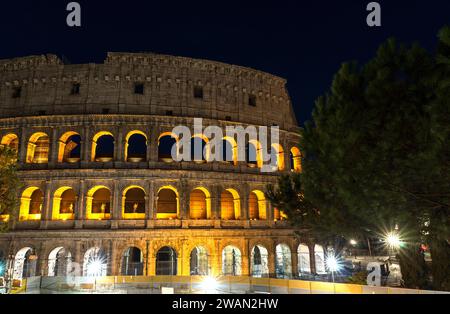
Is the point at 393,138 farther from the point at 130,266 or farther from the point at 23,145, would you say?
the point at 23,145

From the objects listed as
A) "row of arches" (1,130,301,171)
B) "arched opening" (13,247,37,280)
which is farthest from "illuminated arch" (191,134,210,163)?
"arched opening" (13,247,37,280)

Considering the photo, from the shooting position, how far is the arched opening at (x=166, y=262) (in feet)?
84.3

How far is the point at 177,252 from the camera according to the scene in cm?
2503

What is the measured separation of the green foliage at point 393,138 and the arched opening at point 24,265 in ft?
67.4

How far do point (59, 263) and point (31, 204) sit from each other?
5296mm

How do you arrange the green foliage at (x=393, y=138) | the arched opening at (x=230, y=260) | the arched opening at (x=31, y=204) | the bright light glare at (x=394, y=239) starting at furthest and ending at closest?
the arched opening at (x=230, y=260)
the arched opening at (x=31, y=204)
the bright light glare at (x=394, y=239)
the green foliage at (x=393, y=138)

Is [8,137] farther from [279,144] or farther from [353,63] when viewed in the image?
[353,63]

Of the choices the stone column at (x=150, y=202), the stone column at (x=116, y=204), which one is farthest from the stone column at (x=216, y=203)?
the stone column at (x=116, y=204)

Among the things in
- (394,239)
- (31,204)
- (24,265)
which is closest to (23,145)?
(31,204)

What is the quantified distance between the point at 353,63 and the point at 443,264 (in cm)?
984

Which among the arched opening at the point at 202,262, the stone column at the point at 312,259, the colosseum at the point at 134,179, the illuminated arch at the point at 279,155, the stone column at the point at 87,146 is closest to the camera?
the colosseum at the point at 134,179

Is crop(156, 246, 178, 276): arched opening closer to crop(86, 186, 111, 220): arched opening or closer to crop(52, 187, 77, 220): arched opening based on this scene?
crop(86, 186, 111, 220): arched opening

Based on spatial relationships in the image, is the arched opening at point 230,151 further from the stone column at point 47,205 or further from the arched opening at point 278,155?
the stone column at point 47,205
